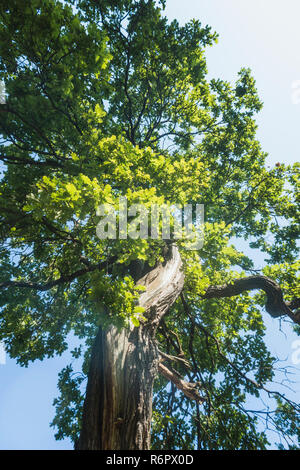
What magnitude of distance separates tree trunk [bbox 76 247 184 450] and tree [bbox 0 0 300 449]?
0.05 feet

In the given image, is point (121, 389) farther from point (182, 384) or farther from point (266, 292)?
point (266, 292)

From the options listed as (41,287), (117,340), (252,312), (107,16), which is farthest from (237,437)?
(107,16)

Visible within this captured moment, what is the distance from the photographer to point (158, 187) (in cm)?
515

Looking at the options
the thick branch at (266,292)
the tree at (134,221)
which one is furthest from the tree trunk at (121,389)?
the thick branch at (266,292)

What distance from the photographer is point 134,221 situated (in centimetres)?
291

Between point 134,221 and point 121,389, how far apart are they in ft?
6.50

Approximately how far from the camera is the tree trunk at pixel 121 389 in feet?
7.49

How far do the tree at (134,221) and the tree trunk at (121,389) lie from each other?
0.6 inches

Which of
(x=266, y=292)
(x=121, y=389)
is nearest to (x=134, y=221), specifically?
(x=121, y=389)

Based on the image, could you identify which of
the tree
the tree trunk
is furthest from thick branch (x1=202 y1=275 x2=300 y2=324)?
the tree trunk

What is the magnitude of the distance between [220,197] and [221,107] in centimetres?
313

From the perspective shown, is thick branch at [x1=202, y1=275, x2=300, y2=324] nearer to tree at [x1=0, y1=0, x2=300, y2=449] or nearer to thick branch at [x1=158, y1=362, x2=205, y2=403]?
tree at [x1=0, y1=0, x2=300, y2=449]

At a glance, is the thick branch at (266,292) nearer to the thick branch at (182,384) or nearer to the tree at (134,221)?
the tree at (134,221)

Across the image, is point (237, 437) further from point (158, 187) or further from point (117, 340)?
point (158, 187)
